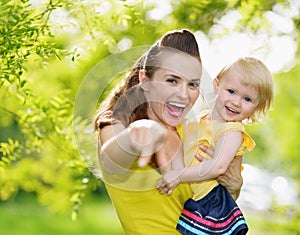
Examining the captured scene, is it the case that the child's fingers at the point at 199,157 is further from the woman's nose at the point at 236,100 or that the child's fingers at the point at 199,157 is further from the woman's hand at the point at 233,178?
the woman's nose at the point at 236,100

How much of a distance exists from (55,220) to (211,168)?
12.9 m

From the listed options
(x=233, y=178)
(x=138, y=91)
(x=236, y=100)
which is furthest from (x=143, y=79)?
(x=233, y=178)

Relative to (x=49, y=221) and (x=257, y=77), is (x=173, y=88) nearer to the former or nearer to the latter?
(x=257, y=77)

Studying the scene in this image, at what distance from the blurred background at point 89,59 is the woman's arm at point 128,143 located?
0.27 m

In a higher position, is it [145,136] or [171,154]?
[145,136]

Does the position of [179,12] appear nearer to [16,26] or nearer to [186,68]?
[16,26]

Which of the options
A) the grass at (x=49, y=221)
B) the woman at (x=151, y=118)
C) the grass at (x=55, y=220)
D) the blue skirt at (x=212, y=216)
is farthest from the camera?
the grass at (x=49, y=221)

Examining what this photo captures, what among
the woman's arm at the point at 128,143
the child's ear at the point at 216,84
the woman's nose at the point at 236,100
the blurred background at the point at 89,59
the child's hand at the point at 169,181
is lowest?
the blurred background at the point at 89,59

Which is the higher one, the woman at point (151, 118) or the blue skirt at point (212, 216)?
the woman at point (151, 118)

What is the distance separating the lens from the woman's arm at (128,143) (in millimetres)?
2320

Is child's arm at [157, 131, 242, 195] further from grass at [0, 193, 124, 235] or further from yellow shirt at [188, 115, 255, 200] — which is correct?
grass at [0, 193, 124, 235]

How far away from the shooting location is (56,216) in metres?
15.5

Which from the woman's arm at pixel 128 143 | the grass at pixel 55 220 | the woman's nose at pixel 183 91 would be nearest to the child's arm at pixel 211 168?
the woman's arm at pixel 128 143

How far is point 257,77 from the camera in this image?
9.03 ft
